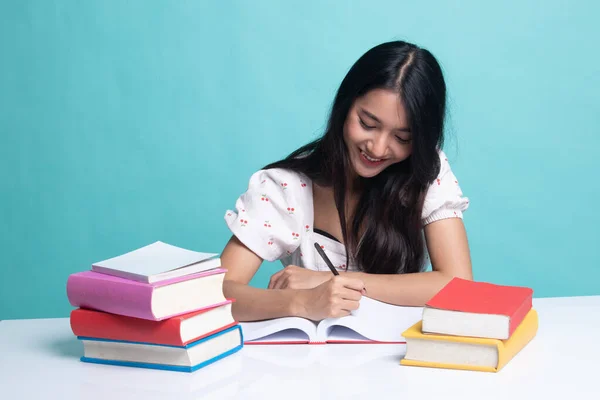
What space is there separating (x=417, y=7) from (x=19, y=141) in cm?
172

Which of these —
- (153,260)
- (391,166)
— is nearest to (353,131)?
(391,166)

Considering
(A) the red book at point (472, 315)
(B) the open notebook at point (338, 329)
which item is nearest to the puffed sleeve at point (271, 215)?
(B) the open notebook at point (338, 329)

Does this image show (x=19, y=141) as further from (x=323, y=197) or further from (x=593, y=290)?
(x=593, y=290)

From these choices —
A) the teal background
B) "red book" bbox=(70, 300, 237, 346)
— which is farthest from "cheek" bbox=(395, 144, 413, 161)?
the teal background

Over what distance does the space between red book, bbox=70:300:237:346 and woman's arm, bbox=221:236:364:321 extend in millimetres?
169

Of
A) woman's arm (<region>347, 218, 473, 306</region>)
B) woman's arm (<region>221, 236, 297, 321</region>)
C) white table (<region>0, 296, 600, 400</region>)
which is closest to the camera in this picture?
white table (<region>0, 296, 600, 400</region>)

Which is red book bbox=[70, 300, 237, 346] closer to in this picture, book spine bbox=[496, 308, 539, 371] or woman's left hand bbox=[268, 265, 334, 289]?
woman's left hand bbox=[268, 265, 334, 289]

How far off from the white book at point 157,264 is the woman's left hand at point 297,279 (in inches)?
12.0

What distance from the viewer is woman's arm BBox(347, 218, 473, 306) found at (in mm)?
1632

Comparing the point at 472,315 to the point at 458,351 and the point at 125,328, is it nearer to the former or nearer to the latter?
the point at 458,351

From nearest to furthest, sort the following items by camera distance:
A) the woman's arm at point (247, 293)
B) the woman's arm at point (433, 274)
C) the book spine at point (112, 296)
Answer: the book spine at point (112, 296), the woman's arm at point (247, 293), the woman's arm at point (433, 274)

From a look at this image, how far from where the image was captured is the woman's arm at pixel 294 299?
1.38m

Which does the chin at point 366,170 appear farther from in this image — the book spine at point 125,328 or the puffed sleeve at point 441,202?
the book spine at point 125,328

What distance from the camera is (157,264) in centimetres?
126
